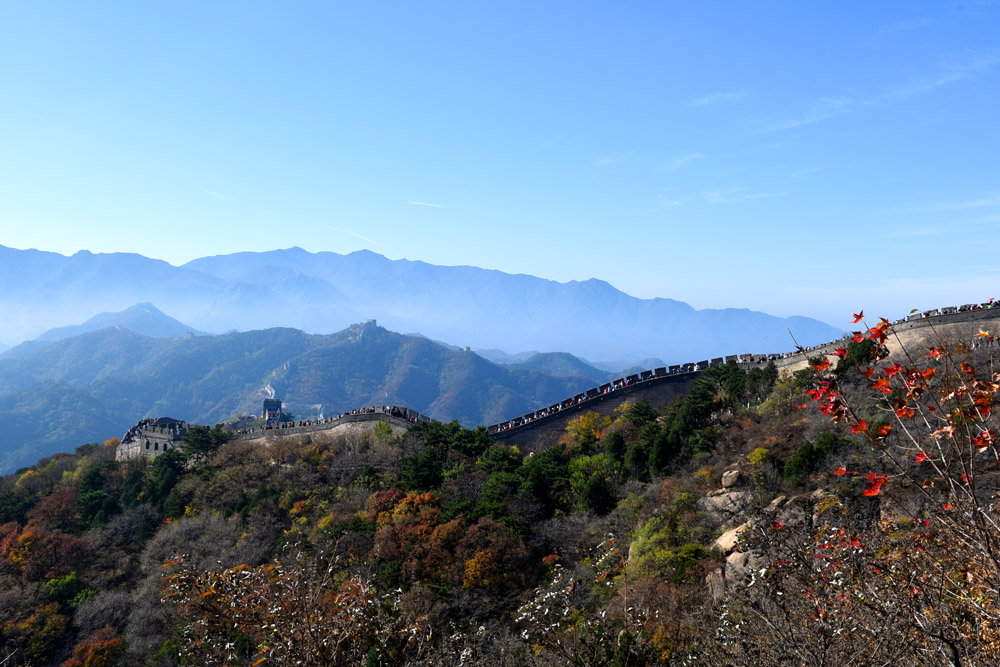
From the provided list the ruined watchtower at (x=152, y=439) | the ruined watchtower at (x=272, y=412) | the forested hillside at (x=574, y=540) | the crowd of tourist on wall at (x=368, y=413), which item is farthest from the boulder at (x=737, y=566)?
the ruined watchtower at (x=272, y=412)

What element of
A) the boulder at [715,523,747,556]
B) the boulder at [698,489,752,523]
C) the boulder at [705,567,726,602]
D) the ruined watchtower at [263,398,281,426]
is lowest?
the boulder at [705,567,726,602]

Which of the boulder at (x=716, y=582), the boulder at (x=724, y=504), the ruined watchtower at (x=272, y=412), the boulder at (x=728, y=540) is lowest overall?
the boulder at (x=716, y=582)

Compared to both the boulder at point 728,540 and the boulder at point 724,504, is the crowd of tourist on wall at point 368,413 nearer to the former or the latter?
the boulder at point 724,504

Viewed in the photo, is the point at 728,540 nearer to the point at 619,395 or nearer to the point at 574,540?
the point at 574,540

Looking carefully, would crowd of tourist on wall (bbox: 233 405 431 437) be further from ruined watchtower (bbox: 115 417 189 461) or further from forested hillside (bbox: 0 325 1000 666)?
ruined watchtower (bbox: 115 417 189 461)

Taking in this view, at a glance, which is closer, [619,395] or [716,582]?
[716,582]

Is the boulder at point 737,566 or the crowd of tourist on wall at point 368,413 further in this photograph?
the crowd of tourist on wall at point 368,413

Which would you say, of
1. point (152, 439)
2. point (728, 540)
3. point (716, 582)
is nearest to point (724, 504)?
point (728, 540)

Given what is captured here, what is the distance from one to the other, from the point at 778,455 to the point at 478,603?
36.7 ft

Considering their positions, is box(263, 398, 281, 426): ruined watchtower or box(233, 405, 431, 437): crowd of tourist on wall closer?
box(233, 405, 431, 437): crowd of tourist on wall

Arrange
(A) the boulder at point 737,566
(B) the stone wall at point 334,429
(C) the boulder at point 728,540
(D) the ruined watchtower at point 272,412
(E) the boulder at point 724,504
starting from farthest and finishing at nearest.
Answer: (D) the ruined watchtower at point 272,412 < (B) the stone wall at point 334,429 < (E) the boulder at point 724,504 < (C) the boulder at point 728,540 < (A) the boulder at point 737,566

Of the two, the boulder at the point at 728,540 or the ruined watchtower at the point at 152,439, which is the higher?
the ruined watchtower at the point at 152,439

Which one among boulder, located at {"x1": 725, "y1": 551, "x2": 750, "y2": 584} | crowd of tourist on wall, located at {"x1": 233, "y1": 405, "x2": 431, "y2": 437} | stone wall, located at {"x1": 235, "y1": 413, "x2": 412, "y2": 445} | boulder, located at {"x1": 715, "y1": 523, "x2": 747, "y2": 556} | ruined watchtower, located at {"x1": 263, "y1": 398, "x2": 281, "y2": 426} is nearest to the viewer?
boulder, located at {"x1": 725, "y1": 551, "x2": 750, "y2": 584}

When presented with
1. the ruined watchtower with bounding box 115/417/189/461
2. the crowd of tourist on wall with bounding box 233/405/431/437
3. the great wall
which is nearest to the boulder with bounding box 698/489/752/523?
the great wall
